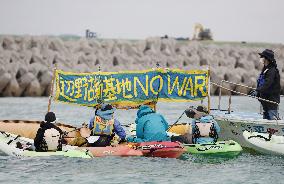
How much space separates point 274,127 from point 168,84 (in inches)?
155

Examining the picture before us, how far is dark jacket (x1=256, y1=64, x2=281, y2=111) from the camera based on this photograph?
21.0 meters

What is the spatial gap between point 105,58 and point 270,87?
1599 inches

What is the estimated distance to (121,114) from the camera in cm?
3891

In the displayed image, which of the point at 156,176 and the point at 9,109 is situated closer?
the point at 156,176

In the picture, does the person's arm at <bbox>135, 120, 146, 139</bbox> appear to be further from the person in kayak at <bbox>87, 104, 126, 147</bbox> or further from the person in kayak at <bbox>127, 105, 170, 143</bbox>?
the person in kayak at <bbox>87, 104, 126, 147</bbox>

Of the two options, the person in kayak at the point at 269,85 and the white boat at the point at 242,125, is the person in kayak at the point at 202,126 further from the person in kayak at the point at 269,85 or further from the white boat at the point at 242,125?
the person in kayak at the point at 269,85

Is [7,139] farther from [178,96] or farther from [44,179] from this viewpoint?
[178,96]

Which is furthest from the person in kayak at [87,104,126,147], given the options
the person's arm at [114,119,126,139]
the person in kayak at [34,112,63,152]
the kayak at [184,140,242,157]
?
the kayak at [184,140,242,157]

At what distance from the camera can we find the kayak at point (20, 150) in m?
18.2

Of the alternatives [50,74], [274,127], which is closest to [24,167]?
[274,127]

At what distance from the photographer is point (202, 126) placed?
63.6 ft

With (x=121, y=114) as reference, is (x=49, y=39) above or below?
above

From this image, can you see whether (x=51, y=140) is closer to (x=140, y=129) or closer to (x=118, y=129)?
(x=118, y=129)

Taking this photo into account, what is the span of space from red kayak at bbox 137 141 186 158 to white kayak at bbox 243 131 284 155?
2.70m
